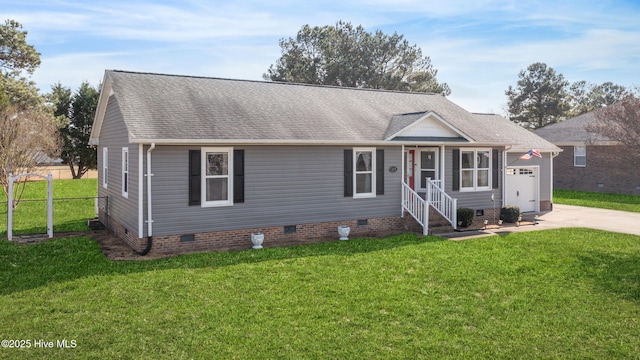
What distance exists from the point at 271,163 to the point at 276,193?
0.86m

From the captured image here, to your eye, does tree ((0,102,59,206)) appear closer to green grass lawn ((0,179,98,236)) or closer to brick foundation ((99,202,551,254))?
green grass lawn ((0,179,98,236))

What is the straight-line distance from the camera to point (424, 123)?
15.4m

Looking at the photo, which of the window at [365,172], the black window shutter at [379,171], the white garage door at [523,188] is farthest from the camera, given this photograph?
the white garage door at [523,188]

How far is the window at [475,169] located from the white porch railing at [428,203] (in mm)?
1321

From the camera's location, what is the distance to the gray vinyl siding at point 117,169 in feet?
39.8

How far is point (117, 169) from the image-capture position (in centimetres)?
1438

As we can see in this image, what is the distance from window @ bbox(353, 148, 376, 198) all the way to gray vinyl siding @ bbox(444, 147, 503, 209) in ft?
9.64

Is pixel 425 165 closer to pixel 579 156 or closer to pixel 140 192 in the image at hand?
pixel 140 192

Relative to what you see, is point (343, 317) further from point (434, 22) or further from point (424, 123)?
point (434, 22)

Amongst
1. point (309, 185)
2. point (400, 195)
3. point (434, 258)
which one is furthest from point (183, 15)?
point (434, 258)

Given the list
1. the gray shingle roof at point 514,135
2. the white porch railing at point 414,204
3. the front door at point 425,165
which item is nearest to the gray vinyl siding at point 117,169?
the white porch railing at point 414,204

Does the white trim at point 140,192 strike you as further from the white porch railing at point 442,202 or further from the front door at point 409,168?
the white porch railing at point 442,202

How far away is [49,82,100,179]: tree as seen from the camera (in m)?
35.1

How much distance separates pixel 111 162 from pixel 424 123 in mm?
10386
